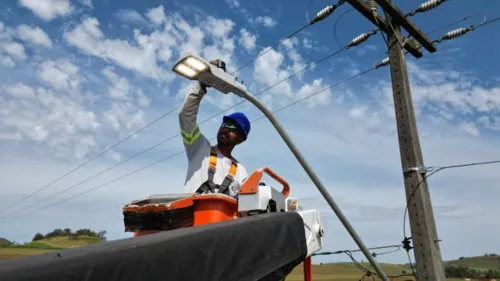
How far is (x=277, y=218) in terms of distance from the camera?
223 cm

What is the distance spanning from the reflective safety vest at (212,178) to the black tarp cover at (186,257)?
1.25 m

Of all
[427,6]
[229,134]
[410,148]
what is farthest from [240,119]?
[427,6]

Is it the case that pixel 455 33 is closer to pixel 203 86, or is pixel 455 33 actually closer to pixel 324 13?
pixel 324 13

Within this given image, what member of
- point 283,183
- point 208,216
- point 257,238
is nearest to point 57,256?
point 257,238

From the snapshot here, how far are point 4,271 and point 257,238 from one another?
1.16 meters

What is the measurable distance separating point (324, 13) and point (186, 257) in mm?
7418

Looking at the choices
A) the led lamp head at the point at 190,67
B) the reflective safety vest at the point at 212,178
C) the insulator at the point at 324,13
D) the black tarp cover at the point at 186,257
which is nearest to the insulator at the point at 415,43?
the insulator at the point at 324,13

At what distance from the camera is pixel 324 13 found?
26.2 ft

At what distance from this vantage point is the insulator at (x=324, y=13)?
7.74 m

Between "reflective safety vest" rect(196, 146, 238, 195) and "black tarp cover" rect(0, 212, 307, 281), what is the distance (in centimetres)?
125

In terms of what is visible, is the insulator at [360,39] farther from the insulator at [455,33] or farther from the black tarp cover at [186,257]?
the black tarp cover at [186,257]

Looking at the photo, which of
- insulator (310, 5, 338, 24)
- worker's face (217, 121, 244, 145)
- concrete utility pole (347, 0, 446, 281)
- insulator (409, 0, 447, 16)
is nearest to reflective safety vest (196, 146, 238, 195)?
worker's face (217, 121, 244, 145)

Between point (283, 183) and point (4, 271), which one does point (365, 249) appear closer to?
point (283, 183)

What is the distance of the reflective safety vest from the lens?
3490 mm
